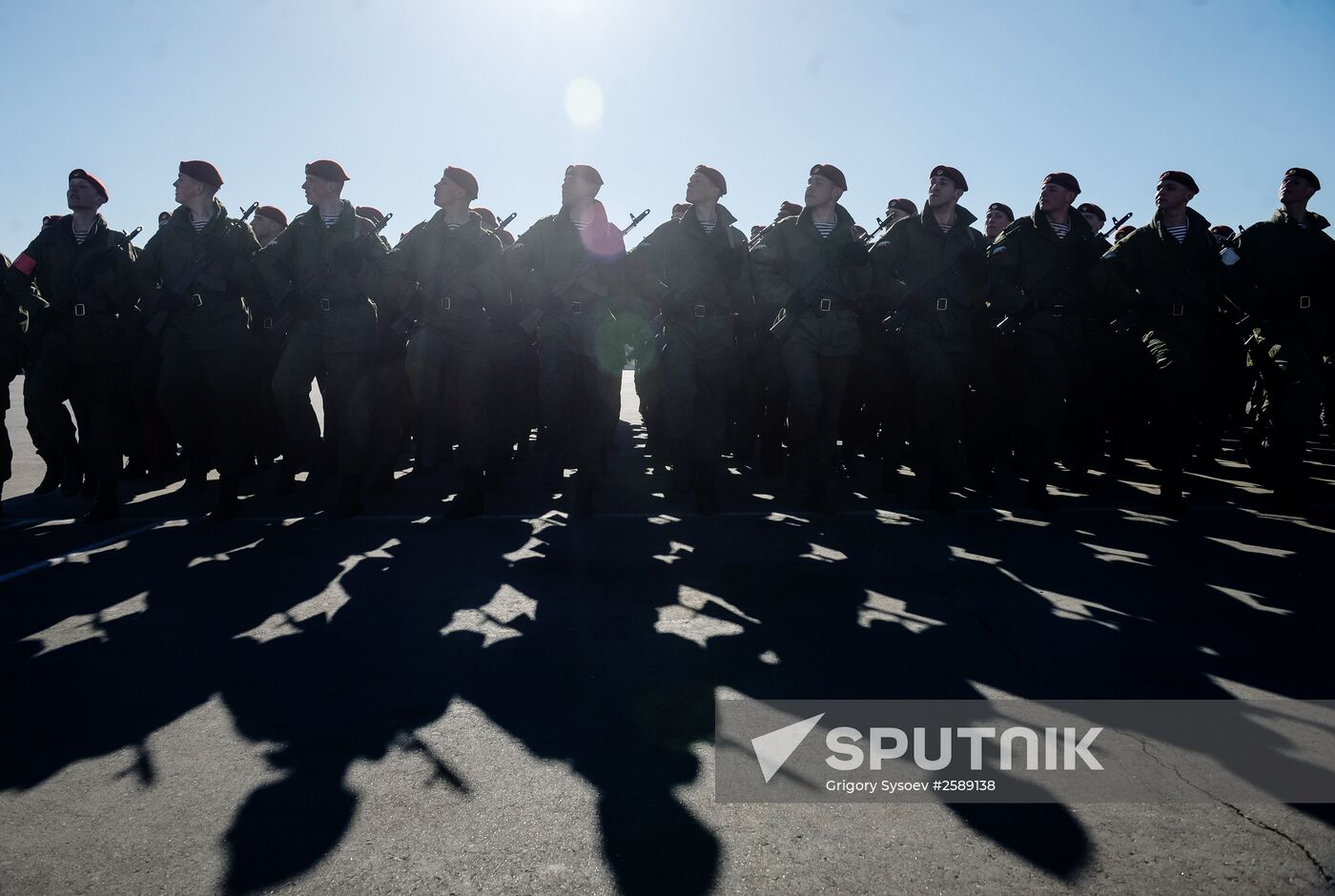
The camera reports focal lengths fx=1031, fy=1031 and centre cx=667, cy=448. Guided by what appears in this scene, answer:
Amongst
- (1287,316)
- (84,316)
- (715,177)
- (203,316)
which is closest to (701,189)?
(715,177)

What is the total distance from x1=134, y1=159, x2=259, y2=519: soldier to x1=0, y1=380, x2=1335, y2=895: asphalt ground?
0.74 m

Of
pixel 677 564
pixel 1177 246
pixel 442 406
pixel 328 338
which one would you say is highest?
pixel 1177 246

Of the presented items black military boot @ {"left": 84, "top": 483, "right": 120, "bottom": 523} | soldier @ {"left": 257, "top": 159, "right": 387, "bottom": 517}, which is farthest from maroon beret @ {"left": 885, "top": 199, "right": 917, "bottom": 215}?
black military boot @ {"left": 84, "top": 483, "right": 120, "bottom": 523}

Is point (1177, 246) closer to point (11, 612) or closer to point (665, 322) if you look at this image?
point (665, 322)

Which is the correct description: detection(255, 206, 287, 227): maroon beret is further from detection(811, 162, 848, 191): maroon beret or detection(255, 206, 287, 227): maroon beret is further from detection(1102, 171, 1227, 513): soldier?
detection(1102, 171, 1227, 513): soldier

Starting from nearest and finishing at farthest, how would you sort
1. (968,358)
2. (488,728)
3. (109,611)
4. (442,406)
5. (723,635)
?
1. (488,728)
2. (723,635)
3. (109,611)
4. (442,406)
5. (968,358)

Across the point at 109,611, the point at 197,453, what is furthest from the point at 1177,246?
the point at 197,453

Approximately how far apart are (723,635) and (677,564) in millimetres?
1531

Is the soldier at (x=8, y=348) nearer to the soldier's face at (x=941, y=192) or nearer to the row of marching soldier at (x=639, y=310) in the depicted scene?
the row of marching soldier at (x=639, y=310)

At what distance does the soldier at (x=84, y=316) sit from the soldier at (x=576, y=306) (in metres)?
3.10

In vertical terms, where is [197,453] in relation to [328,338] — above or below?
below

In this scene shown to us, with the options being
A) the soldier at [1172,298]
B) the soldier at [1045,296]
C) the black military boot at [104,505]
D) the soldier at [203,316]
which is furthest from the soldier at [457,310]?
the soldier at [1172,298]

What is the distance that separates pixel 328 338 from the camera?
25.8 feet

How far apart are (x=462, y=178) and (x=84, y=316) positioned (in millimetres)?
3062
